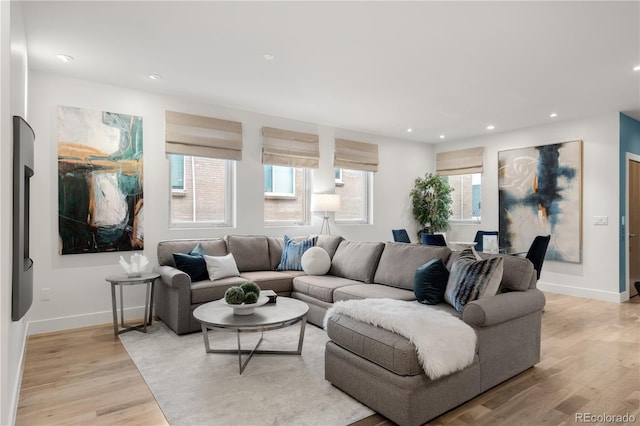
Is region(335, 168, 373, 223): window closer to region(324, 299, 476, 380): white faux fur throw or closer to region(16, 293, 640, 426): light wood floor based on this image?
region(16, 293, 640, 426): light wood floor

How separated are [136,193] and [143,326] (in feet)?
4.96

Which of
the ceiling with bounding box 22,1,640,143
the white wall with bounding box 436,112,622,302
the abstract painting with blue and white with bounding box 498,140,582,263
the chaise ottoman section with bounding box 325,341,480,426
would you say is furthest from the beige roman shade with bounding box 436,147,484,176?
the chaise ottoman section with bounding box 325,341,480,426

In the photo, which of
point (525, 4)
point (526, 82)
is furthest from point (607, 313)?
point (525, 4)

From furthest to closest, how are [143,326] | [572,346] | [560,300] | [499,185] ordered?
[499,185] < [560,300] < [143,326] < [572,346]

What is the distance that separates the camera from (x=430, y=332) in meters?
2.12

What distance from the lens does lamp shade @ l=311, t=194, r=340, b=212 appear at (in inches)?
222

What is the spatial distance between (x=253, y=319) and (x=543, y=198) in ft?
17.2

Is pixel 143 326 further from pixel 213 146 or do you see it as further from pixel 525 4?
pixel 525 4

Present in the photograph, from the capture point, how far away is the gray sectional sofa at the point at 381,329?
6.81 ft

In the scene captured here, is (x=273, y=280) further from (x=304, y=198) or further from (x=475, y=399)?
(x=475, y=399)

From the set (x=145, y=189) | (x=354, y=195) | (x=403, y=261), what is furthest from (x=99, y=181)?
(x=354, y=195)

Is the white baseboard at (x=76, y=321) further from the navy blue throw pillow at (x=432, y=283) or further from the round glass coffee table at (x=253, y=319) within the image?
the navy blue throw pillow at (x=432, y=283)

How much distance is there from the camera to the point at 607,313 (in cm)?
459
